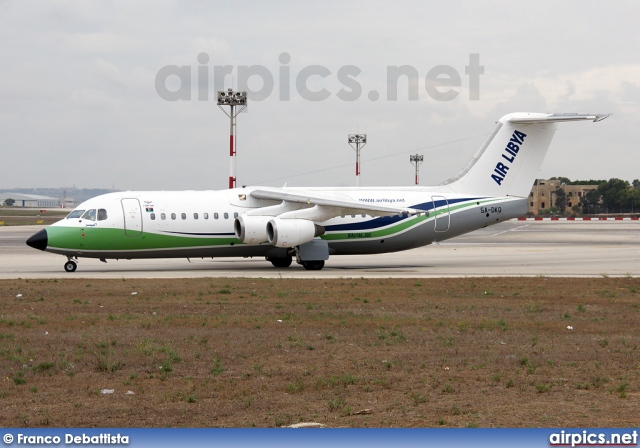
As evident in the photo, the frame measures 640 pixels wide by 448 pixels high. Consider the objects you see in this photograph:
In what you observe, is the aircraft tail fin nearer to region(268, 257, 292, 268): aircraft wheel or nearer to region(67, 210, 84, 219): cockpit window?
region(268, 257, 292, 268): aircraft wheel

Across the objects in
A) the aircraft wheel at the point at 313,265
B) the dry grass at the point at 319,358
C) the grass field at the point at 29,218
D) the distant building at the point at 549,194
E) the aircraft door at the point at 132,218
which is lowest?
the dry grass at the point at 319,358

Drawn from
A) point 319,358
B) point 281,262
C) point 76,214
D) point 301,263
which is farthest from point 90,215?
point 319,358

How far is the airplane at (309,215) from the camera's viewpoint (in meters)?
33.0

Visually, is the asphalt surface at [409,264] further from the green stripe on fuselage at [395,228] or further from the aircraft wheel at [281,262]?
the green stripe on fuselage at [395,228]

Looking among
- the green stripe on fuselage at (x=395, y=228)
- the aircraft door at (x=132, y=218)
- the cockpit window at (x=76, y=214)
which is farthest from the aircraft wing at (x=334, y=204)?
the cockpit window at (x=76, y=214)

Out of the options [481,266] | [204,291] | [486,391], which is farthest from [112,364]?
[481,266]

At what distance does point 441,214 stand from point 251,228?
7.97 metres

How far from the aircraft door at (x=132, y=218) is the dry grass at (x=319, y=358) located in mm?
8214

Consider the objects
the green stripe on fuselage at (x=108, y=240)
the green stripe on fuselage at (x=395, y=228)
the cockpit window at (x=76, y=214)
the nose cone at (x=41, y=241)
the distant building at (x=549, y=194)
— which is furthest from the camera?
the distant building at (x=549, y=194)

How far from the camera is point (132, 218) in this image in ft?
108

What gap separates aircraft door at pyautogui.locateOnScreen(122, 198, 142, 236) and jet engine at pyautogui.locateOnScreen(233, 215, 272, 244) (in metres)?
3.57

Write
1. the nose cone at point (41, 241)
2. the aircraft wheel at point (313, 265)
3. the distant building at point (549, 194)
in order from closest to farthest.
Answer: the nose cone at point (41, 241), the aircraft wheel at point (313, 265), the distant building at point (549, 194)

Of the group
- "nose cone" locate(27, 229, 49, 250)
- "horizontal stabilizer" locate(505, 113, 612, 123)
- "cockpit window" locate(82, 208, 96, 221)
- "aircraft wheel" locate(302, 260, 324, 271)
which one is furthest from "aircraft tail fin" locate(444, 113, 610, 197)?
"nose cone" locate(27, 229, 49, 250)

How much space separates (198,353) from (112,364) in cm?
167
